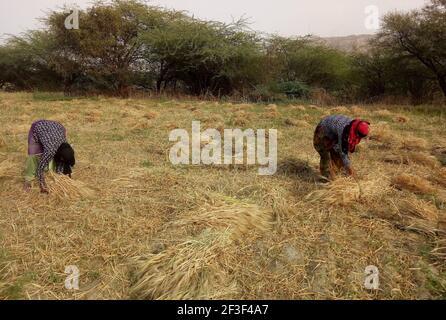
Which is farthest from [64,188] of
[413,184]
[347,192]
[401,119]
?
[401,119]

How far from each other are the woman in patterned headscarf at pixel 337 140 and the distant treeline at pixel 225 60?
28.0 feet

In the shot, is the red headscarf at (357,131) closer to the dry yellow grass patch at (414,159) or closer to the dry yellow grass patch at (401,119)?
the dry yellow grass patch at (414,159)

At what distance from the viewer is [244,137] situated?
6797 millimetres

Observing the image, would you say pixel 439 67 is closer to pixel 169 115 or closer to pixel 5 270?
→ pixel 169 115

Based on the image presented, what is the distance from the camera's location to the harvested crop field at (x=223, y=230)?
8.93ft

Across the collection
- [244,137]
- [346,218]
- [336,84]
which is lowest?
[346,218]

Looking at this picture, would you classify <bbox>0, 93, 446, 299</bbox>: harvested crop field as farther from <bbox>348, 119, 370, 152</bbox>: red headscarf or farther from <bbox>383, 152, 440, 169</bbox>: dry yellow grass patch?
<bbox>348, 119, 370, 152</bbox>: red headscarf

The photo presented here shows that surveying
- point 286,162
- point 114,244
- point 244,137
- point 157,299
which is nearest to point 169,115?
point 244,137

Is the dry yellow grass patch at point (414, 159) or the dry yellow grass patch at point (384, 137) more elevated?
the dry yellow grass patch at point (384, 137)

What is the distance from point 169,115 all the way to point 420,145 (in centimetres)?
521

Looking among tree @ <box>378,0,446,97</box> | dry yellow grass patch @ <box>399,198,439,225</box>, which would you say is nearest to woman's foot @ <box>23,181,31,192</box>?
dry yellow grass patch @ <box>399,198,439,225</box>

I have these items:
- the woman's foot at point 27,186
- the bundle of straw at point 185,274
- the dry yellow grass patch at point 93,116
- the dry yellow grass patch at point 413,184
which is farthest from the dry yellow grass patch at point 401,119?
the woman's foot at point 27,186

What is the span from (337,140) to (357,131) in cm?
36

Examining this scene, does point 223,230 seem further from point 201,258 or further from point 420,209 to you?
point 420,209
